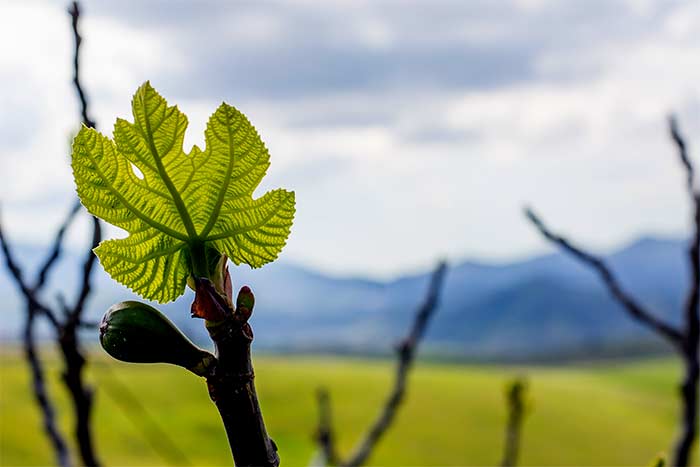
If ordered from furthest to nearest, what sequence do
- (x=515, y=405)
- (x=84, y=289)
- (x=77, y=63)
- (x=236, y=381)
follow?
(x=515, y=405), (x=84, y=289), (x=77, y=63), (x=236, y=381)

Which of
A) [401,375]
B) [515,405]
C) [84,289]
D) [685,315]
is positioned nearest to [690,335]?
[685,315]

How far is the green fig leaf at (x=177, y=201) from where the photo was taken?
0.92 meters

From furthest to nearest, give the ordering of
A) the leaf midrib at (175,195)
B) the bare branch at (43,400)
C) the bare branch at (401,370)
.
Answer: the bare branch at (401,370) → the bare branch at (43,400) → the leaf midrib at (175,195)

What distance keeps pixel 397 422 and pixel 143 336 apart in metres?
44.4

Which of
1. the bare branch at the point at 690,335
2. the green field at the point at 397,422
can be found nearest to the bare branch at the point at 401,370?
the bare branch at the point at 690,335

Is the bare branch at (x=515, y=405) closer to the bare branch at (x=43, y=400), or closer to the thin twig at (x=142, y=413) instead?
the thin twig at (x=142, y=413)

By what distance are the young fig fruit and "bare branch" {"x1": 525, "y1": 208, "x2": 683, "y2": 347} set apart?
5.15ft

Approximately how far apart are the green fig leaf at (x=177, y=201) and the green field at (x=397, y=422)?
94.1 feet

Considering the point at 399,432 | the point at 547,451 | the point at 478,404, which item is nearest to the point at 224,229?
the point at 399,432

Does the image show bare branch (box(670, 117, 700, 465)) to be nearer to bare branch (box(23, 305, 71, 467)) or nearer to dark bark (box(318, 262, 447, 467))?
dark bark (box(318, 262, 447, 467))

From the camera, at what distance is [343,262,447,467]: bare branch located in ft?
9.17

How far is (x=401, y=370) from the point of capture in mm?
3033

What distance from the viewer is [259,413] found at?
796 millimetres

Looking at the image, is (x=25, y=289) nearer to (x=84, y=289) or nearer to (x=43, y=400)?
(x=84, y=289)
